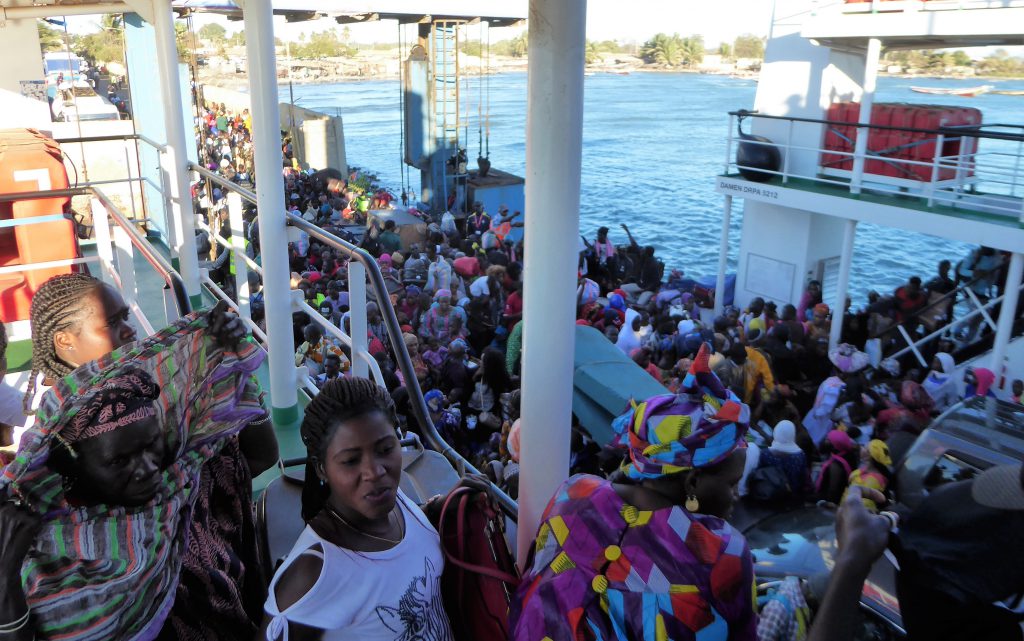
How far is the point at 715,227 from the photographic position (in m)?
30.8

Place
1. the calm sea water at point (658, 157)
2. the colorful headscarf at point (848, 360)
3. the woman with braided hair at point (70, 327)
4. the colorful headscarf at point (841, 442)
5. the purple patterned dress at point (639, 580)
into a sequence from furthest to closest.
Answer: the calm sea water at point (658, 157)
the colorful headscarf at point (848, 360)
the colorful headscarf at point (841, 442)
the woman with braided hair at point (70, 327)
the purple patterned dress at point (639, 580)

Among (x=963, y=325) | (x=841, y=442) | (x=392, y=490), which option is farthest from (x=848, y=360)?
(x=392, y=490)

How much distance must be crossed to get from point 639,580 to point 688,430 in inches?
11.6

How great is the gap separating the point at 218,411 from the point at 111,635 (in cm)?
53

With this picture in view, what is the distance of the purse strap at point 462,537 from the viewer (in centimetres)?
178

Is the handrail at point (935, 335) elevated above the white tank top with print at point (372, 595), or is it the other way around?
the white tank top with print at point (372, 595)

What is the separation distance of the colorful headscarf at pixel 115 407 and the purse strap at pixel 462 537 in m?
0.70

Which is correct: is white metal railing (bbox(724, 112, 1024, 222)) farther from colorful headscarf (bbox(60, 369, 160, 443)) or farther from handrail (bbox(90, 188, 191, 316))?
colorful headscarf (bbox(60, 369, 160, 443))

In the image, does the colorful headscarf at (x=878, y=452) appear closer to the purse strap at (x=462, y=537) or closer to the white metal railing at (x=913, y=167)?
the purse strap at (x=462, y=537)

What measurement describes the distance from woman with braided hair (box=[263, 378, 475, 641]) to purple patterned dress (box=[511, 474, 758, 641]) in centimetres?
24

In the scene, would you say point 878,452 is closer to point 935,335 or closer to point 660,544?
point 660,544

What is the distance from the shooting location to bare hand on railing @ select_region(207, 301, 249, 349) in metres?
1.82

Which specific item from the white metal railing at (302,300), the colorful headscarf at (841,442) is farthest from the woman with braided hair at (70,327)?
the colorful headscarf at (841,442)

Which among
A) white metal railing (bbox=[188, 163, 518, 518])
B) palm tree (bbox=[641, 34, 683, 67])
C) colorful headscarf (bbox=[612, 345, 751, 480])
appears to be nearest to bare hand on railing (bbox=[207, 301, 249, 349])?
white metal railing (bbox=[188, 163, 518, 518])
